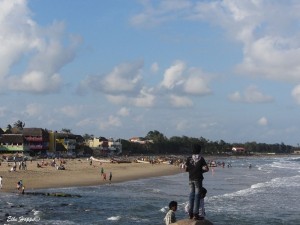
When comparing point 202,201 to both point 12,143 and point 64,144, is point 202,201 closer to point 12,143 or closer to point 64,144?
point 12,143

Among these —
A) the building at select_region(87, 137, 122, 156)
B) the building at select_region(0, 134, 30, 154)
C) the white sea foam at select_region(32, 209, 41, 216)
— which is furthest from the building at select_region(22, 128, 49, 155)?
the white sea foam at select_region(32, 209, 41, 216)

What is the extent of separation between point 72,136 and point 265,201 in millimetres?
97395

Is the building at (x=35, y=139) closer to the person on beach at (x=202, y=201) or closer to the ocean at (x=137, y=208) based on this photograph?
the ocean at (x=137, y=208)

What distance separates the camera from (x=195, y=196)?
10359 millimetres

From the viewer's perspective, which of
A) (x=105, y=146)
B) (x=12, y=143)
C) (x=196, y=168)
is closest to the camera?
(x=196, y=168)

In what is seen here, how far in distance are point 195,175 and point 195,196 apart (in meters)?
0.48

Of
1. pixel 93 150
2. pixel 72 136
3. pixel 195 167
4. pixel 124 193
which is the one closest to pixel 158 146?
pixel 93 150

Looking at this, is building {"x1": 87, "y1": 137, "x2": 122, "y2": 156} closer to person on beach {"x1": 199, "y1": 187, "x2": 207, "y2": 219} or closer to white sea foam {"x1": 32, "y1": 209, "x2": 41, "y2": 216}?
white sea foam {"x1": 32, "y1": 209, "x2": 41, "y2": 216}

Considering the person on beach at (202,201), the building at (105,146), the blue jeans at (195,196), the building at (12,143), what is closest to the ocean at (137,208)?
the person on beach at (202,201)

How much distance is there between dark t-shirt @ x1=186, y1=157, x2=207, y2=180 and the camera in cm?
1012

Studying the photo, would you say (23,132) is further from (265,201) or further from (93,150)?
(265,201)

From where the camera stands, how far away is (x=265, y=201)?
115 feet

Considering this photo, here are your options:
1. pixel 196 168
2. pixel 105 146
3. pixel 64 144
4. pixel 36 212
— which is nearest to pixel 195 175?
pixel 196 168

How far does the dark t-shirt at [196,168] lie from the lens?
33.2 feet
